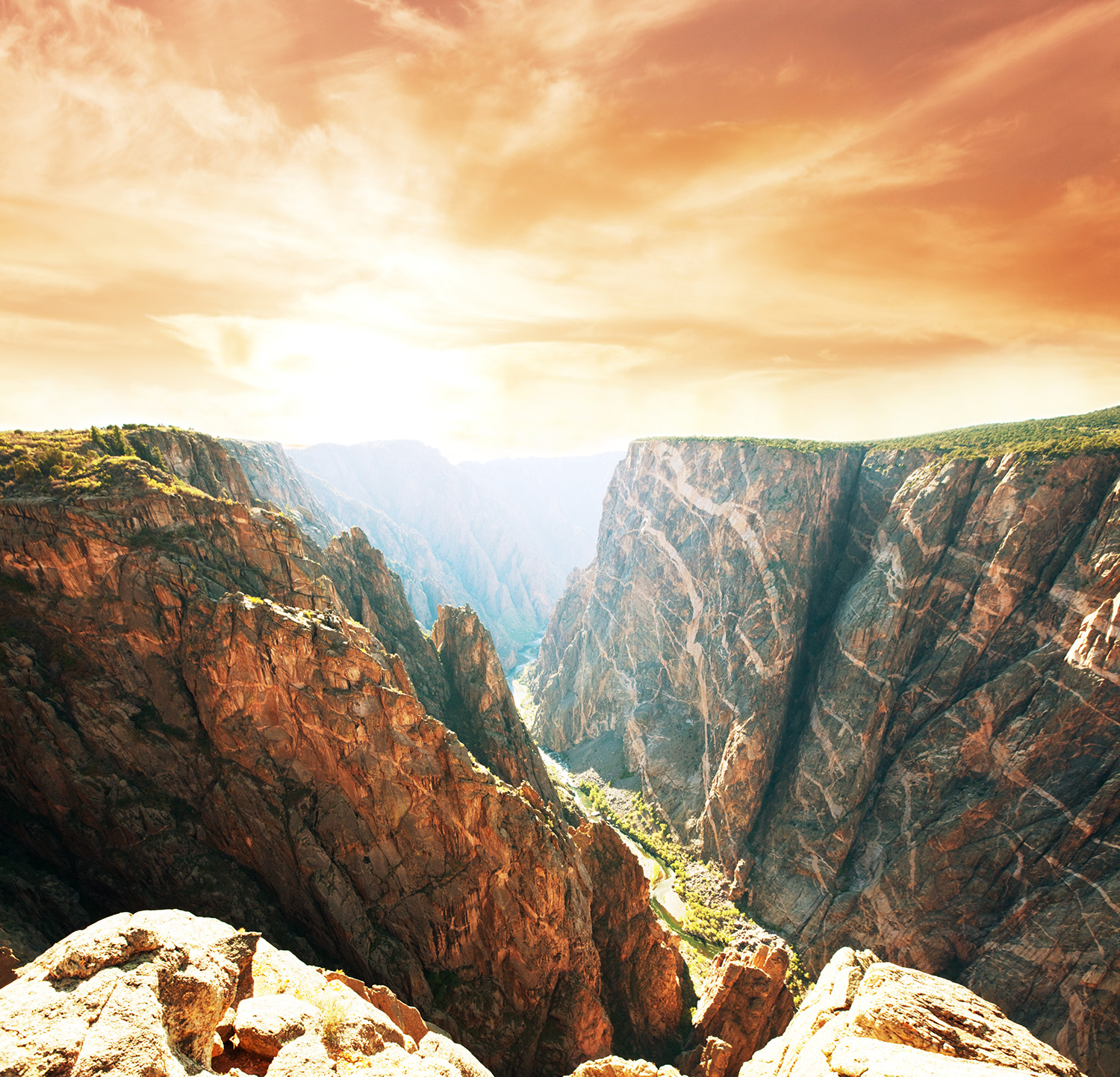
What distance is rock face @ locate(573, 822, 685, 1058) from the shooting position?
115ft

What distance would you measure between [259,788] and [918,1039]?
32522 millimetres

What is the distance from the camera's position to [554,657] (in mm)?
132625

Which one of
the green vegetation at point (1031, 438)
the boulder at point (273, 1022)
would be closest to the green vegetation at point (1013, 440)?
the green vegetation at point (1031, 438)

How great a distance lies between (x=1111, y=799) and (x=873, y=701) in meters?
20.4

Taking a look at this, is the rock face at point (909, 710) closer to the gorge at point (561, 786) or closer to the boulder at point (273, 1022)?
the gorge at point (561, 786)

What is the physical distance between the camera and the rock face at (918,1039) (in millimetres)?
12695

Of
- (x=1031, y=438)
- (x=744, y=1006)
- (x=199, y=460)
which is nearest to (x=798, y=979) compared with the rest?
(x=744, y=1006)

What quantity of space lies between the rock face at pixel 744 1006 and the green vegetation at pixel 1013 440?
5826 centimetres

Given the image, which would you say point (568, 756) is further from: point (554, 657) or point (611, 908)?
point (611, 908)

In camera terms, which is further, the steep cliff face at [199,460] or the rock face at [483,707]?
the rock face at [483,707]

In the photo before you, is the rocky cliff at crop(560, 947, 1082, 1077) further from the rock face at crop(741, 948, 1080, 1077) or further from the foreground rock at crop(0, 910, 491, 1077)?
the foreground rock at crop(0, 910, 491, 1077)

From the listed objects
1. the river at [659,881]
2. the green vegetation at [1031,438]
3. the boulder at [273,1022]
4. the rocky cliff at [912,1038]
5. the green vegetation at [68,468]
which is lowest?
the river at [659,881]

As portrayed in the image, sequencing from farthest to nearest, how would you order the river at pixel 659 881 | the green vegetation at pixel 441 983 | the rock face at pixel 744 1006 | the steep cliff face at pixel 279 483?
the steep cliff face at pixel 279 483 → the river at pixel 659 881 → the rock face at pixel 744 1006 → the green vegetation at pixel 441 983

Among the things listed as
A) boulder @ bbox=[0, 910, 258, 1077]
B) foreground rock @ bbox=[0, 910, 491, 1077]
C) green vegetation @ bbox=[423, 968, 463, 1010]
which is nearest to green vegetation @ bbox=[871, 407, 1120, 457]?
green vegetation @ bbox=[423, 968, 463, 1010]
